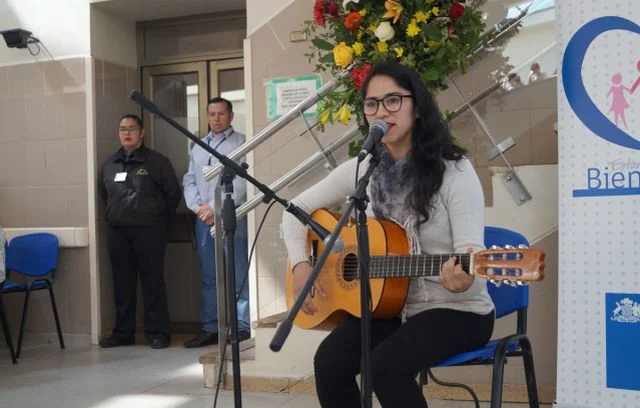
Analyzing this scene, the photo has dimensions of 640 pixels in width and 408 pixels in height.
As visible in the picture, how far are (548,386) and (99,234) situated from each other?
332 cm

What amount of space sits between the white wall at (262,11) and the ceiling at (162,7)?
94cm

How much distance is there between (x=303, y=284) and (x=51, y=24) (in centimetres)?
393

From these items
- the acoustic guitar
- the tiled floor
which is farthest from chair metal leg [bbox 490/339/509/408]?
the tiled floor

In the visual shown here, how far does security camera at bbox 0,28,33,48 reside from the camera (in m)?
5.65

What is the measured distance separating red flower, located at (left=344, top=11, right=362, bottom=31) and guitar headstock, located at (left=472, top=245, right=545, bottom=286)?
162 cm

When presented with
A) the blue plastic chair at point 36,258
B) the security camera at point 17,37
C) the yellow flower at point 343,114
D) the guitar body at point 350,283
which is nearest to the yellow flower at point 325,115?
the yellow flower at point 343,114

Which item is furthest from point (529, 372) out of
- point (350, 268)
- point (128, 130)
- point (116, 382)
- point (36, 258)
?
point (36, 258)

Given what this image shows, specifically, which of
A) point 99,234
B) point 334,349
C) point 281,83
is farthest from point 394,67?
point 99,234

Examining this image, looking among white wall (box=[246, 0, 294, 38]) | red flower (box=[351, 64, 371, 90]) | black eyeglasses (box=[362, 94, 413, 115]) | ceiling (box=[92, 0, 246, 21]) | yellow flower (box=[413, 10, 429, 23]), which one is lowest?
black eyeglasses (box=[362, 94, 413, 115])

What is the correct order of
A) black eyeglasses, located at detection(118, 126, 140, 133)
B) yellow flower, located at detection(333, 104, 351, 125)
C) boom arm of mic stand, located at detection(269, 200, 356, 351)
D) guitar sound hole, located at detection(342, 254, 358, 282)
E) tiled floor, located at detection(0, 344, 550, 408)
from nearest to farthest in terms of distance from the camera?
boom arm of mic stand, located at detection(269, 200, 356, 351)
guitar sound hole, located at detection(342, 254, 358, 282)
yellow flower, located at detection(333, 104, 351, 125)
tiled floor, located at detection(0, 344, 550, 408)
black eyeglasses, located at detection(118, 126, 140, 133)

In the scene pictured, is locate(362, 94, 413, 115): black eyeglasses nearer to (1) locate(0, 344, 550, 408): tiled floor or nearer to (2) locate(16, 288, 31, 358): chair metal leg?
(1) locate(0, 344, 550, 408): tiled floor

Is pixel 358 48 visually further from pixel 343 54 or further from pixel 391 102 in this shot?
pixel 391 102

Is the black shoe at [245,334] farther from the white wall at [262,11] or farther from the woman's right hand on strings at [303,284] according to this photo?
the woman's right hand on strings at [303,284]

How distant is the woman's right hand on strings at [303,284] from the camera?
2568 millimetres
